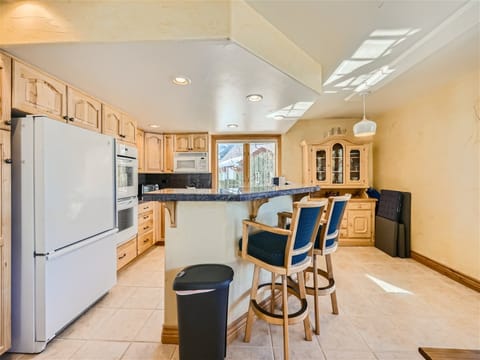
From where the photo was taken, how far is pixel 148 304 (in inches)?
93.2

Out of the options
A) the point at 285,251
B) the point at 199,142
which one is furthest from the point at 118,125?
the point at 285,251

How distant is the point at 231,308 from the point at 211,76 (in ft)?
6.25

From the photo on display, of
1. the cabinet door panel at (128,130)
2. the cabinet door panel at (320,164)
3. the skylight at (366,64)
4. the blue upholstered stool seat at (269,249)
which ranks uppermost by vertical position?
the skylight at (366,64)

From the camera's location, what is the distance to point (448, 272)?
9.73 feet

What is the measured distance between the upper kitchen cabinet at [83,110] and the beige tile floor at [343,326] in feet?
5.98

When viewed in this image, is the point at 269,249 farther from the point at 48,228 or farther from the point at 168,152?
the point at 168,152

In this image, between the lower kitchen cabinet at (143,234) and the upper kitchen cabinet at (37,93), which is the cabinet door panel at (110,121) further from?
the lower kitchen cabinet at (143,234)

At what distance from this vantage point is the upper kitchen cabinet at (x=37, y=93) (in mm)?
1681

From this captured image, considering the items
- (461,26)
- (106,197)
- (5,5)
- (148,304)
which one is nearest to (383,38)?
(461,26)

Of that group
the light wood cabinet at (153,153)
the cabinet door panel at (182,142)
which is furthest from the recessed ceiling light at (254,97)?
the light wood cabinet at (153,153)

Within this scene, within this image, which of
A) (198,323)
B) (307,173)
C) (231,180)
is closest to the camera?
(198,323)

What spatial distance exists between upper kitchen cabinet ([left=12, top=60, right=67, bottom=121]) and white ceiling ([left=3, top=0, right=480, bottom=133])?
0.10m

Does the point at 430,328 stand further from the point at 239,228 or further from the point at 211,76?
the point at 211,76

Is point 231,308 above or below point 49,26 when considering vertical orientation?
below
